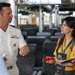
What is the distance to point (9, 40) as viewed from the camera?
8.20 ft

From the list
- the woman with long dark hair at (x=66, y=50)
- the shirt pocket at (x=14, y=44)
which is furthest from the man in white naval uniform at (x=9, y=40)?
the woman with long dark hair at (x=66, y=50)

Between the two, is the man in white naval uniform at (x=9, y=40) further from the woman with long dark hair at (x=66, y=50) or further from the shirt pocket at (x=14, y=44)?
the woman with long dark hair at (x=66, y=50)

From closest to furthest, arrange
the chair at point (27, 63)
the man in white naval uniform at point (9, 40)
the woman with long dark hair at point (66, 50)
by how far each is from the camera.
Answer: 1. the man in white naval uniform at point (9, 40)
2. the woman with long dark hair at point (66, 50)
3. the chair at point (27, 63)

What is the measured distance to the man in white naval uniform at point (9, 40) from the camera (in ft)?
7.93

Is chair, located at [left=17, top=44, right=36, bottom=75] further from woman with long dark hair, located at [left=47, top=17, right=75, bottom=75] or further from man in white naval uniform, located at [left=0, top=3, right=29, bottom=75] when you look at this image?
man in white naval uniform, located at [left=0, top=3, right=29, bottom=75]

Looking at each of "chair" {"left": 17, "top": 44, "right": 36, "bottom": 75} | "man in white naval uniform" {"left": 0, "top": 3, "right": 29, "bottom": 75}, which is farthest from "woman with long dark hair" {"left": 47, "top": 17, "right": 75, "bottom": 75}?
"chair" {"left": 17, "top": 44, "right": 36, "bottom": 75}

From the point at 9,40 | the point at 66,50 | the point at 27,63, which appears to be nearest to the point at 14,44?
the point at 9,40

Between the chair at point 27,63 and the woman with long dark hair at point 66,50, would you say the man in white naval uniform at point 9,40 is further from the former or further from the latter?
the chair at point 27,63

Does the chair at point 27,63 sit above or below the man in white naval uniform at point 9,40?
below

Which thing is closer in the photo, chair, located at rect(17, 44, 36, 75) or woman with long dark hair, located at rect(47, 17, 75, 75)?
woman with long dark hair, located at rect(47, 17, 75, 75)

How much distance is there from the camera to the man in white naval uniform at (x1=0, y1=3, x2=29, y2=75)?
2416mm

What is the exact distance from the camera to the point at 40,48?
565cm

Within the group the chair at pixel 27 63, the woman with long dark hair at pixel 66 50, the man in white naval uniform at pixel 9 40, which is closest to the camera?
the man in white naval uniform at pixel 9 40

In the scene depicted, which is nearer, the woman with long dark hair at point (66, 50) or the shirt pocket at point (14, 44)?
the shirt pocket at point (14, 44)
